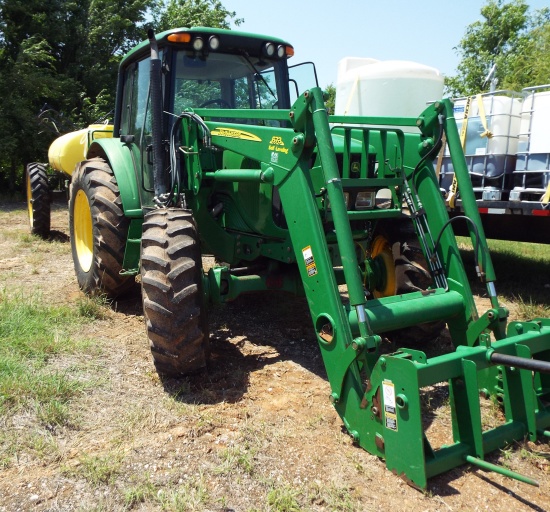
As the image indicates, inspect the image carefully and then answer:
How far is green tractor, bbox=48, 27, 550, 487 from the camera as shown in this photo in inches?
108

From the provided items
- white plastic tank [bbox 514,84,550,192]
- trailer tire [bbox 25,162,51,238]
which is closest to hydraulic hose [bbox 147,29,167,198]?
white plastic tank [bbox 514,84,550,192]

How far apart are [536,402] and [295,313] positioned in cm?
275

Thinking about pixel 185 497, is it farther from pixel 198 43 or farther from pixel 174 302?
pixel 198 43

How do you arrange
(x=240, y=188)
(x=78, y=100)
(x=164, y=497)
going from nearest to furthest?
1. (x=164, y=497)
2. (x=240, y=188)
3. (x=78, y=100)

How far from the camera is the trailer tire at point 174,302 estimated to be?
337 cm

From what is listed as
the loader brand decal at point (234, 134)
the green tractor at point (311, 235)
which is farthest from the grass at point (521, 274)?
the loader brand decal at point (234, 134)

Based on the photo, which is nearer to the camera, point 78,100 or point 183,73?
point 183,73

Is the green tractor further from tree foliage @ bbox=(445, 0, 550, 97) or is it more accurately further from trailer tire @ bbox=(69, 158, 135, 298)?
tree foliage @ bbox=(445, 0, 550, 97)

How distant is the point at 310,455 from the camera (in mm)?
2805

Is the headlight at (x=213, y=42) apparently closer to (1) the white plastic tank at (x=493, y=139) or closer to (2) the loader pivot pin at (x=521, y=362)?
(2) the loader pivot pin at (x=521, y=362)

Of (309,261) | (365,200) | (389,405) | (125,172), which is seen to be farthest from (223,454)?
(125,172)

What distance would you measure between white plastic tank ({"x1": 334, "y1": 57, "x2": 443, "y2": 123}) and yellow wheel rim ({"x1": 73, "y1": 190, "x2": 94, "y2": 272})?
3809 millimetres

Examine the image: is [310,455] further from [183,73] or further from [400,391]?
[183,73]

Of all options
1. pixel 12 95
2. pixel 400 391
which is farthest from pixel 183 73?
pixel 12 95
